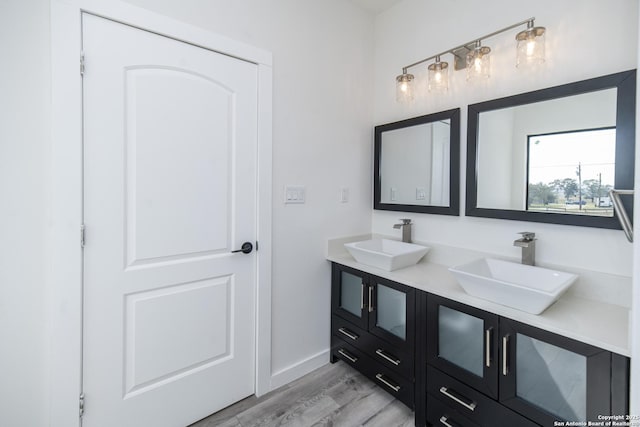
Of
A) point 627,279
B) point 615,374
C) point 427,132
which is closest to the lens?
point 615,374

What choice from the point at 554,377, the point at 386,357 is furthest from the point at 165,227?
the point at 554,377

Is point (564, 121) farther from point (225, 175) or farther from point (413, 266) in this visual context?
point (225, 175)

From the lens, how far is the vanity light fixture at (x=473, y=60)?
1454 millimetres

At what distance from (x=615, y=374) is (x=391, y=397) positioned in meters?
1.15

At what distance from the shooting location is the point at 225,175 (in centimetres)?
162

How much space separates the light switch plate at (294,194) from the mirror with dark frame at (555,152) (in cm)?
105

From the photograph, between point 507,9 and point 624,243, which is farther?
point 507,9

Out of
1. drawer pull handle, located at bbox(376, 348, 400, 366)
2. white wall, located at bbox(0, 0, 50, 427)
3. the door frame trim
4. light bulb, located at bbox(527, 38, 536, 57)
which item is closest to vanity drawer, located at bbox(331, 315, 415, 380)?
drawer pull handle, located at bbox(376, 348, 400, 366)

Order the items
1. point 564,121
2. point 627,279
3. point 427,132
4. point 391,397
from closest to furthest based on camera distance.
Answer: point 627,279
point 564,121
point 391,397
point 427,132

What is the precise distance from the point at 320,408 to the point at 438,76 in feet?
7.15

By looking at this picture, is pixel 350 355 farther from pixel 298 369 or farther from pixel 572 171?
pixel 572 171

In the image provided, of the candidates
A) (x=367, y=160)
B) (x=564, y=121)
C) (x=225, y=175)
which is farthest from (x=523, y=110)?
(x=225, y=175)

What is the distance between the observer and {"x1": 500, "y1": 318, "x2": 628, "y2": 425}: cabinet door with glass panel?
1010 millimetres

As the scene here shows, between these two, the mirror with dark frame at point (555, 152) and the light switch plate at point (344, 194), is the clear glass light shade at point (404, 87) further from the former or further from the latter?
the light switch plate at point (344, 194)
